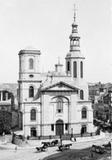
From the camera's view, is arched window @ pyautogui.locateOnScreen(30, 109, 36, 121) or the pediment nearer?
the pediment

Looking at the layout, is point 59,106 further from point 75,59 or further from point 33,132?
point 75,59

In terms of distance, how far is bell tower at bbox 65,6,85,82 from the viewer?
247 feet

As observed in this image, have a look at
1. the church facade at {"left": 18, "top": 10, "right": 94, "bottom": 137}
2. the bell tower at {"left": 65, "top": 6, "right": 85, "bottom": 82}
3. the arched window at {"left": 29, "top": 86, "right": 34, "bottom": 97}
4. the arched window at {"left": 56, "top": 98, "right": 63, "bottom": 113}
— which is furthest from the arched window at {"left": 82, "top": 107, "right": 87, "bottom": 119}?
the arched window at {"left": 29, "top": 86, "right": 34, "bottom": 97}

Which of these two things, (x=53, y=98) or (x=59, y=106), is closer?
(x=53, y=98)

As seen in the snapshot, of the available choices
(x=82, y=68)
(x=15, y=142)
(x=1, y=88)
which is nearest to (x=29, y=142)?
(x=15, y=142)

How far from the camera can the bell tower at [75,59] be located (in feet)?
247

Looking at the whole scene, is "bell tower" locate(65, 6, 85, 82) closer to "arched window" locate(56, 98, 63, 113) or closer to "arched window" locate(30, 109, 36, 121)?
"arched window" locate(56, 98, 63, 113)

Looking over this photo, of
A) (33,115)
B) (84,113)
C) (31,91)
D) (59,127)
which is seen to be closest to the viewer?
(33,115)

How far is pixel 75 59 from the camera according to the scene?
75.6 m

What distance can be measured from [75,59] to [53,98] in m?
10.7

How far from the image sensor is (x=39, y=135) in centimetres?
7038

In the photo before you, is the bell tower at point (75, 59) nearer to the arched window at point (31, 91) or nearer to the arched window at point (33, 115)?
the arched window at point (31, 91)

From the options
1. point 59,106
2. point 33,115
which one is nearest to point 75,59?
point 59,106

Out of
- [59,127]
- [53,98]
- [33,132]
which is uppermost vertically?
[53,98]
